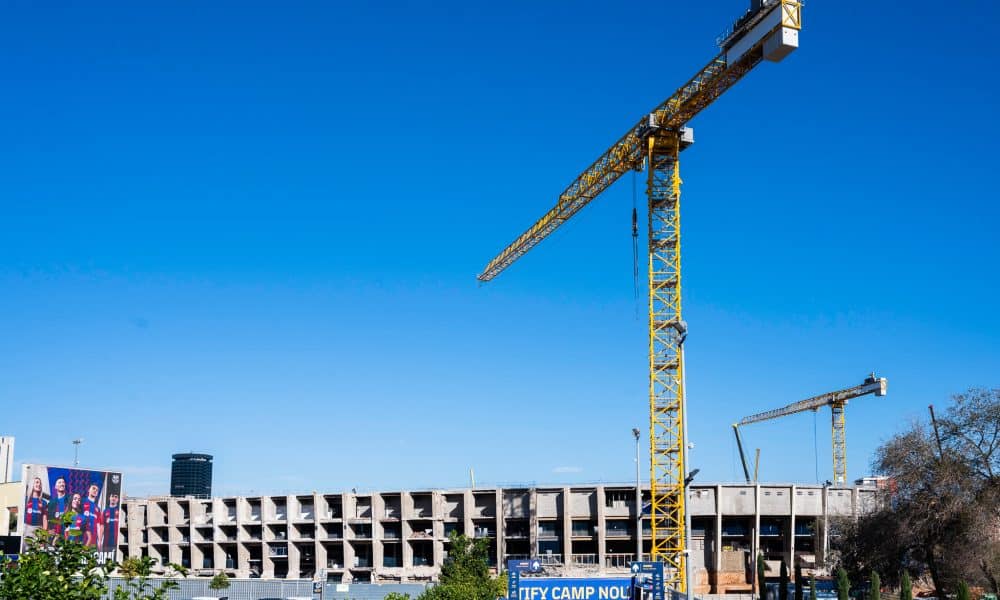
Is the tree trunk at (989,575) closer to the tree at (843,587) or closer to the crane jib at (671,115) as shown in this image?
the tree at (843,587)

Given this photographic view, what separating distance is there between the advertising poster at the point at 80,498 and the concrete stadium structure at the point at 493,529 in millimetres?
17404

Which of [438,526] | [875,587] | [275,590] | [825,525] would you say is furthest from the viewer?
[438,526]

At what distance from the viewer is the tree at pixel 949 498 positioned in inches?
2037

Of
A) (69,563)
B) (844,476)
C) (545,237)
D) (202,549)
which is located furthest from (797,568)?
(844,476)

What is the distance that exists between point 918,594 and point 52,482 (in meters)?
74.5

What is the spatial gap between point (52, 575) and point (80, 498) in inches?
3112

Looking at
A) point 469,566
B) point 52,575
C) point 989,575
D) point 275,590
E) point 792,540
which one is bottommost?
point 275,590

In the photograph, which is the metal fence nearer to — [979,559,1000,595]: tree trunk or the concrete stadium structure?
the concrete stadium structure

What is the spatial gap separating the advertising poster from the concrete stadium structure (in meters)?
17.4

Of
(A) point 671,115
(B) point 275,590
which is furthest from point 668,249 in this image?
(B) point 275,590

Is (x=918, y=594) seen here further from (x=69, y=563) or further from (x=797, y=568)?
(x=69, y=563)

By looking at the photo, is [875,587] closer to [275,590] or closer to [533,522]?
[275,590]

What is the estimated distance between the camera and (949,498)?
2071 inches

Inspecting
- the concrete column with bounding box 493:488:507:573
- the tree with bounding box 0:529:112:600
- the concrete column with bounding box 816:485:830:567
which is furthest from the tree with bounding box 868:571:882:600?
the tree with bounding box 0:529:112:600
